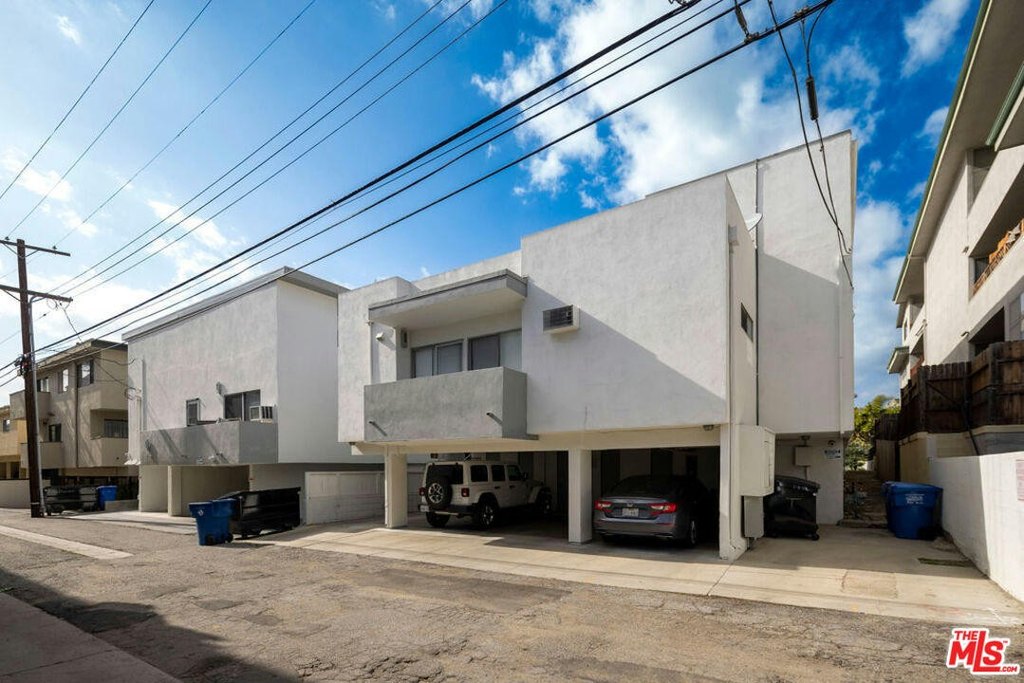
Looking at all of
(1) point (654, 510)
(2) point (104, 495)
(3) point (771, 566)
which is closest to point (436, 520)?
(1) point (654, 510)

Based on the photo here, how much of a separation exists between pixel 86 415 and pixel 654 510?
31745 mm

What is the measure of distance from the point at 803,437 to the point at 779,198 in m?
5.95

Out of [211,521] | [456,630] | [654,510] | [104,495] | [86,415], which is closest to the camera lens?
[456,630]

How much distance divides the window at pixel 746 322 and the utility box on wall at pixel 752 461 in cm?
222

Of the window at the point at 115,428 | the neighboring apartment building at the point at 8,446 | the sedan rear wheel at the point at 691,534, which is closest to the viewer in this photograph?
the sedan rear wheel at the point at 691,534

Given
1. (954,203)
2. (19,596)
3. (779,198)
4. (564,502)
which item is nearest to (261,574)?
(19,596)

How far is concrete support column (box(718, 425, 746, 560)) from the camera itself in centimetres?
1004

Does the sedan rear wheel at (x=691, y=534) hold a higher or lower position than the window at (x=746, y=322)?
lower

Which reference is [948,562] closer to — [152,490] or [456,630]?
[456,630]

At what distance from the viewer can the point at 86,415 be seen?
97.6 feet

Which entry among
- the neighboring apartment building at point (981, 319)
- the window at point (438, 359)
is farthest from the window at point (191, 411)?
the neighboring apartment building at point (981, 319)

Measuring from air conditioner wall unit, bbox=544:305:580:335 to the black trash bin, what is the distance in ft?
18.6

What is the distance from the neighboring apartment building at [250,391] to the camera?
60.3ft

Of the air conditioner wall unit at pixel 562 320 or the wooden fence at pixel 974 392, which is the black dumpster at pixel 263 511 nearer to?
the air conditioner wall unit at pixel 562 320
